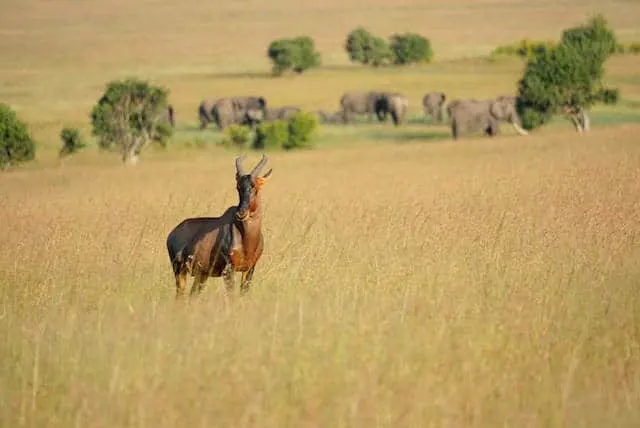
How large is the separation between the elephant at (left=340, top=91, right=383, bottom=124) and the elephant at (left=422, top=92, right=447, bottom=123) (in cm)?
249

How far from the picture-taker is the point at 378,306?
8734 millimetres

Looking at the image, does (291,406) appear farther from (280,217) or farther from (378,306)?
(280,217)

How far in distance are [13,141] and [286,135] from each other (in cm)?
1098

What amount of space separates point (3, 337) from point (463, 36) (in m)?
128

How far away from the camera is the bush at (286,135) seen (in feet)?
154

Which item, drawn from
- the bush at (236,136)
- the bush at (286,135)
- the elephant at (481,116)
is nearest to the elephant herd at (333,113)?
the elephant at (481,116)

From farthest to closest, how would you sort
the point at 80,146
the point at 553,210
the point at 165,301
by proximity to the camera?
the point at 80,146 < the point at 553,210 < the point at 165,301

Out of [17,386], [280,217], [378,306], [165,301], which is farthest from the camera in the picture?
[280,217]

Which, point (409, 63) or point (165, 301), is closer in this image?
point (165, 301)

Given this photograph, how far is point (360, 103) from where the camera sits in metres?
63.9

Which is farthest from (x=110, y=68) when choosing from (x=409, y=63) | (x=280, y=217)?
(x=280, y=217)

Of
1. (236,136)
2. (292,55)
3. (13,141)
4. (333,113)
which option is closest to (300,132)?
(236,136)

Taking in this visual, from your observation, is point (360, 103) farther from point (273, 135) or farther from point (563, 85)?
point (563, 85)

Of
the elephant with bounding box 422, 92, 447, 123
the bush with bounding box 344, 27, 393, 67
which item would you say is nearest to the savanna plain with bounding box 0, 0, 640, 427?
the elephant with bounding box 422, 92, 447, 123
